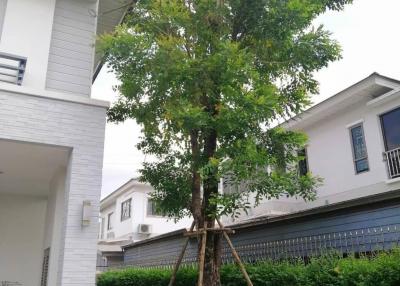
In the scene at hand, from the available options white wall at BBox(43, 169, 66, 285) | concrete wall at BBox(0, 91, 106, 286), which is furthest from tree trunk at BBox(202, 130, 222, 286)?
white wall at BBox(43, 169, 66, 285)

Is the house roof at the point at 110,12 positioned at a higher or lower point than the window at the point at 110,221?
higher

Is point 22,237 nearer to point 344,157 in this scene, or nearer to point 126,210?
point 344,157

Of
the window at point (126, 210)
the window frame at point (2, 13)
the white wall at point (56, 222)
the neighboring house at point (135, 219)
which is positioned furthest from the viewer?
the window at point (126, 210)

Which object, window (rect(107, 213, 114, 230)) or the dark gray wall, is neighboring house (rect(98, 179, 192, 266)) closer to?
window (rect(107, 213, 114, 230))

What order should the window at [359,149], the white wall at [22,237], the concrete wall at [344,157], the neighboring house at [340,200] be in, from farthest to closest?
1. the window at [359,149]
2. the concrete wall at [344,157]
3. the white wall at [22,237]
4. the neighboring house at [340,200]

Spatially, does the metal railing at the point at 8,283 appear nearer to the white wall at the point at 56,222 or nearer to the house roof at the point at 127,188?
the white wall at the point at 56,222

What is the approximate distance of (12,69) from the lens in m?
5.66

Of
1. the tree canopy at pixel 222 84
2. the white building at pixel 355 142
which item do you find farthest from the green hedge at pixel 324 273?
the white building at pixel 355 142

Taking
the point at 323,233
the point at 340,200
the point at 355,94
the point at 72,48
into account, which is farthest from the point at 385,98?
the point at 72,48

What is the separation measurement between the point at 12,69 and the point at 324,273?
193 inches

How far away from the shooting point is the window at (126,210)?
23.6m

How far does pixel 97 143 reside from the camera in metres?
5.97

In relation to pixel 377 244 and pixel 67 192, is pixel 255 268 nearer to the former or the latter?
→ pixel 377 244

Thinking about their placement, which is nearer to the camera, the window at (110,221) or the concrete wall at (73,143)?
the concrete wall at (73,143)
